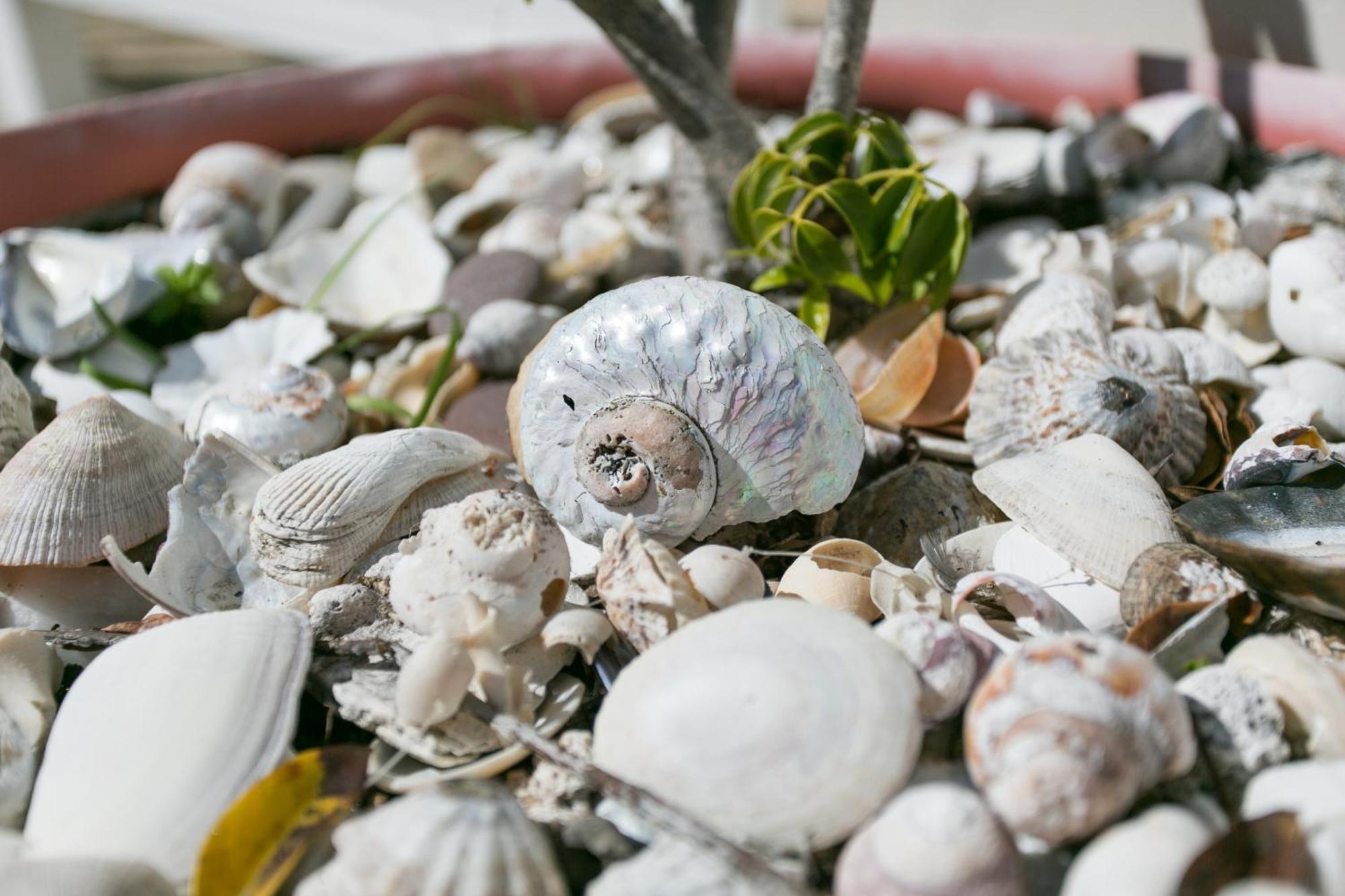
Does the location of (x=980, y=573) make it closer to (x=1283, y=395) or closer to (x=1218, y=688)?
(x=1218, y=688)

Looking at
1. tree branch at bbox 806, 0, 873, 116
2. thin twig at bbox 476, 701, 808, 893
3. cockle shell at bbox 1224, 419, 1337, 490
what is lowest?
thin twig at bbox 476, 701, 808, 893

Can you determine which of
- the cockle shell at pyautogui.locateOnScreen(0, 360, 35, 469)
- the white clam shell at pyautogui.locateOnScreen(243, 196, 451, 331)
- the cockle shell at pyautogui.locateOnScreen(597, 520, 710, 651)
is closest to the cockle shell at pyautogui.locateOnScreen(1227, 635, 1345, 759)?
the cockle shell at pyautogui.locateOnScreen(597, 520, 710, 651)

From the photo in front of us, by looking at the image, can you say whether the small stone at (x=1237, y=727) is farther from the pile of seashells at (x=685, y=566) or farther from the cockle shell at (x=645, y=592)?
the cockle shell at (x=645, y=592)

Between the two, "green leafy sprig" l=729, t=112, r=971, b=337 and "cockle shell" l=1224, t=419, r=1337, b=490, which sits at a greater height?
"green leafy sprig" l=729, t=112, r=971, b=337

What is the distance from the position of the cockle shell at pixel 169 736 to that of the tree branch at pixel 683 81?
89 cm

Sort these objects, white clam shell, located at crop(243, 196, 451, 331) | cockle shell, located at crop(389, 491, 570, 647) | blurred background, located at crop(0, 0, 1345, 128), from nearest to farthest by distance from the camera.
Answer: cockle shell, located at crop(389, 491, 570, 647) < white clam shell, located at crop(243, 196, 451, 331) < blurred background, located at crop(0, 0, 1345, 128)

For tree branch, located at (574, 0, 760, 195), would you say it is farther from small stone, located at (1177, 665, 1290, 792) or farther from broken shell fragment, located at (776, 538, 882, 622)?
small stone, located at (1177, 665, 1290, 792)

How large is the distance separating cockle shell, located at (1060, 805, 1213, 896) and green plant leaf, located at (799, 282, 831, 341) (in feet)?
2.59

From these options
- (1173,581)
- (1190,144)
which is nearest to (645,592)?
(1173,581)

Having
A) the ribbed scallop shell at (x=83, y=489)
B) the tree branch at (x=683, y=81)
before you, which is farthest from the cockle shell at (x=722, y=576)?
the tree branch at (x=683, y=81)

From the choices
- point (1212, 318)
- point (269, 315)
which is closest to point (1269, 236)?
point (1212, 318)

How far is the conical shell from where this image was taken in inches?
40.1

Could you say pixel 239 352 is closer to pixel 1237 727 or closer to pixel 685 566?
pixel 685 566

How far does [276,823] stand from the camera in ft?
2.61
